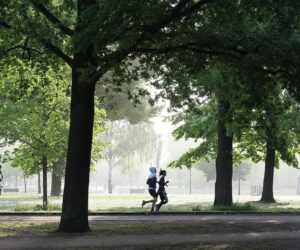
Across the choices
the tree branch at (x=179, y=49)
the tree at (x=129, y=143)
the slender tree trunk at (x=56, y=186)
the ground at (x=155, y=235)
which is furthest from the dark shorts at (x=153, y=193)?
the tree at (x=129, y=143)

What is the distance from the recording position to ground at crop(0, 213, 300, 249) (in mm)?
10375

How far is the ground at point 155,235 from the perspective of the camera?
10375 millimetres

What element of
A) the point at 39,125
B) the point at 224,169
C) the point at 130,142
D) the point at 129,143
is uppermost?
the point at 130,142

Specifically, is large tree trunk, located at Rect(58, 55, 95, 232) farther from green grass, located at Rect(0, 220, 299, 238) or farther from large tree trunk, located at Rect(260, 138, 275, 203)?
large tree trunk, located at Rect(260, 138, 275, 203)

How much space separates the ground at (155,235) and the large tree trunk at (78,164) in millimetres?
491

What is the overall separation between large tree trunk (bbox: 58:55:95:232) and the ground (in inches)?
19.3

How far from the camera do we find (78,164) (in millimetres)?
12844

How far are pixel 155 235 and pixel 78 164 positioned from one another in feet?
8.29

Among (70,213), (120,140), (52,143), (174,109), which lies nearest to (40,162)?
(52,143)

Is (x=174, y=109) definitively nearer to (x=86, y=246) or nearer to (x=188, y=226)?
(x=188, y=226)

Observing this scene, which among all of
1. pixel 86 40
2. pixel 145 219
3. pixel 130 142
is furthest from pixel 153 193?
pixel 130 142

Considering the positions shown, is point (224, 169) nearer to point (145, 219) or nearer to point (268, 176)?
point (145, 219)

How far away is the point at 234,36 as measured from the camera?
12.8 meters

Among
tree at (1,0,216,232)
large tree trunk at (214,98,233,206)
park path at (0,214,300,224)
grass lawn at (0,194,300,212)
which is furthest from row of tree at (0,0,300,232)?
large tree trunk at (214,98,233,206)
